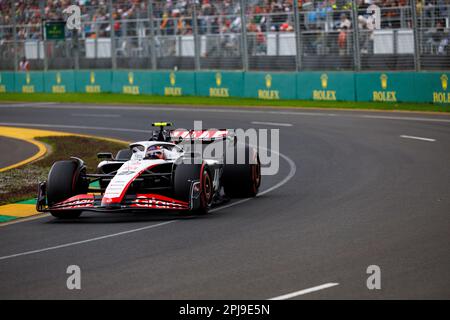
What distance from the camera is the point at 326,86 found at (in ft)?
107

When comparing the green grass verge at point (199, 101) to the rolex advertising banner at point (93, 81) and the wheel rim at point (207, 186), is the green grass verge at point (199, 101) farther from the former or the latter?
the wheel rim at point (207, 186)

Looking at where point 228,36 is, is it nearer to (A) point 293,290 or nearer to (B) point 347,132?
(B) point 347,132

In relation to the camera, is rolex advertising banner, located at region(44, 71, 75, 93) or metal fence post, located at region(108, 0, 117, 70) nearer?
metal fence post, located at region(108, 0, 117, 70)

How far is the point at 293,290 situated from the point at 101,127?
67.1 feet

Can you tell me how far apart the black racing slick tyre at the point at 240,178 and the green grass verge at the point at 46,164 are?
333 centimetres

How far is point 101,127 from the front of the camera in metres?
28.3

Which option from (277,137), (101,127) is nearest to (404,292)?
(277,137)

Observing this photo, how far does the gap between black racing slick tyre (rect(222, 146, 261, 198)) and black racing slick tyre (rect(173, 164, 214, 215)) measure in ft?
4.28

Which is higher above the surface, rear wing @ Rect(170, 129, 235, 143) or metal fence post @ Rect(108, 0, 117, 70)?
metal fence post @ Rect(108, 0, 117, 70)

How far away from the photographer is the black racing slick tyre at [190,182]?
42.6ft

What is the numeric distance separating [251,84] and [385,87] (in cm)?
608

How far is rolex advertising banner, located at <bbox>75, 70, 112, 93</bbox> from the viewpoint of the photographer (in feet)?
135

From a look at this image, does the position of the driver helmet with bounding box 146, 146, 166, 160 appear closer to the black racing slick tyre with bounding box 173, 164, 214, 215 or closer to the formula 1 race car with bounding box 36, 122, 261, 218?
the formula 1 race car with bounding box 36, 122, 261, 218

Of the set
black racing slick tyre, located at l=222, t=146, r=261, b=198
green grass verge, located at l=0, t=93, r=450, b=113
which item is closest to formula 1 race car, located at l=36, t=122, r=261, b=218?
black racing slick tyre, located at l=222, t=146, r=261, b=198
